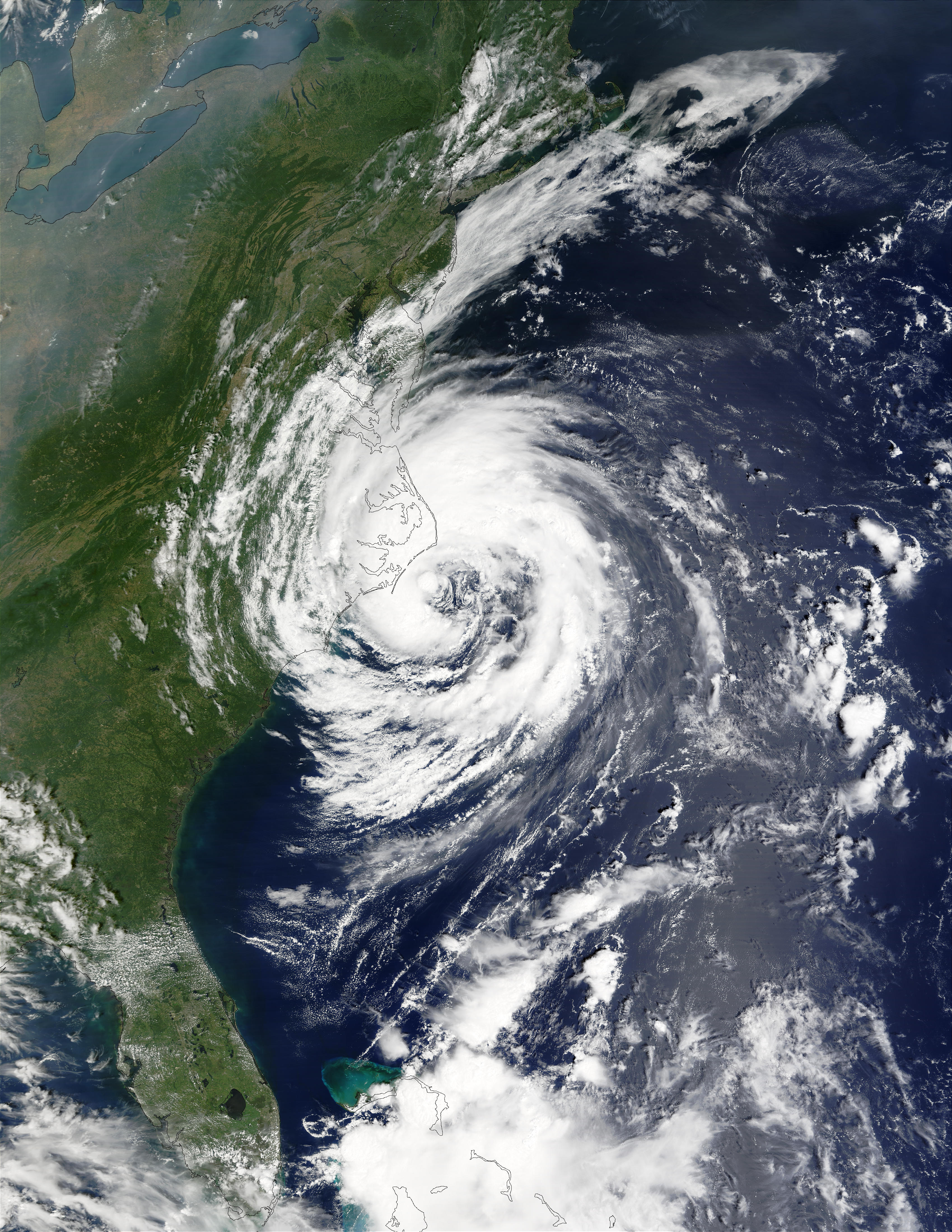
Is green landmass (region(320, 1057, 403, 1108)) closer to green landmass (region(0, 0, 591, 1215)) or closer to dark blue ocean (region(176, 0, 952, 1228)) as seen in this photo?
dark blue ocean (region(176, 0, 952, 1228))

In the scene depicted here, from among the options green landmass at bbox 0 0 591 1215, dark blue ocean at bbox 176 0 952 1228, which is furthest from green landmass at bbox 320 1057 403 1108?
green landmass at bbox 0 0 591 1215

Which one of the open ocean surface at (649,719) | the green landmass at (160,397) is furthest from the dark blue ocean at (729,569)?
the green landmass at (160,397)

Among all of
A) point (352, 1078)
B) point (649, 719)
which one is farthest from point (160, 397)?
point (352, 1078)

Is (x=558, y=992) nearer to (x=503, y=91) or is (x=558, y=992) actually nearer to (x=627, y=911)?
(x=627, y=911)

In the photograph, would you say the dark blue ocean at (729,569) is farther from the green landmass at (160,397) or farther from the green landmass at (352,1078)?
the green landmass at (160,397)

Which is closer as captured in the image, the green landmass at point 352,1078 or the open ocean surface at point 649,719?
the open ocean surface at point 649,719

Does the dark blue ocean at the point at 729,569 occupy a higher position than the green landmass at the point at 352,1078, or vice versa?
the dark blue ocean at the point at 729,569
